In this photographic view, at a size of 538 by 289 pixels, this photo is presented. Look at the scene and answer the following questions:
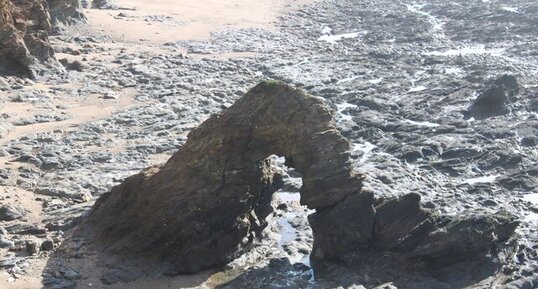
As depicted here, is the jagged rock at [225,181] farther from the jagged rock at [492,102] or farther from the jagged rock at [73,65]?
the jagged rock at [73,65]

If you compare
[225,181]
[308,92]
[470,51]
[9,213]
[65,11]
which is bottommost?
[9,213]

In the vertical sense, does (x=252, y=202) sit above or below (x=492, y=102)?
below

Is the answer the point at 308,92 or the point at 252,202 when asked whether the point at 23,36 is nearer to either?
the point at 308,92

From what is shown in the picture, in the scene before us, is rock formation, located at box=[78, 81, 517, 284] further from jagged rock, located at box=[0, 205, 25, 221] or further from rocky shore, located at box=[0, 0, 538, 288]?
jagged rock, located at box=[0, 205, 25, 221]

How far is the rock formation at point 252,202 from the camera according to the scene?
70.0 feet

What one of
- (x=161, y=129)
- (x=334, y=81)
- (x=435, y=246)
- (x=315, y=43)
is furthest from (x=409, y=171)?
(x=315, y=43)

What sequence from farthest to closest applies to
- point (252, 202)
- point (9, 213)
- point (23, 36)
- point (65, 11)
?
point (65, 11), point (23, 36), point (9, 213), point (252, 202)

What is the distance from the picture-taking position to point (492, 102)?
3700 cm

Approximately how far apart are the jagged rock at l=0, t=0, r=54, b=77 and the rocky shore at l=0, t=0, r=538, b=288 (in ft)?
2.84

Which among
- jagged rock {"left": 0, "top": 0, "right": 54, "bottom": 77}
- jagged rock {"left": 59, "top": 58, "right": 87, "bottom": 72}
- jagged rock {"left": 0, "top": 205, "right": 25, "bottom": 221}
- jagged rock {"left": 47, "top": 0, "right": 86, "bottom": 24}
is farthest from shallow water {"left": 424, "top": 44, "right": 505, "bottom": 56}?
jagged rock {"left": 0, "top": 205, "right": 25, "bottom": 221}

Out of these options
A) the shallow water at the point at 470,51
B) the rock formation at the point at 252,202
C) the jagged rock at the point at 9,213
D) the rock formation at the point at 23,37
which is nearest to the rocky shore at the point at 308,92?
the jagged rock at the point at 9,213

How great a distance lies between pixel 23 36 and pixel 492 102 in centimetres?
2676

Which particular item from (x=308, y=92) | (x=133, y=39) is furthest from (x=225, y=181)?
(x=133, y=39)

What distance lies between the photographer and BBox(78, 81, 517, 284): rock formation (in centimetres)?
2133
